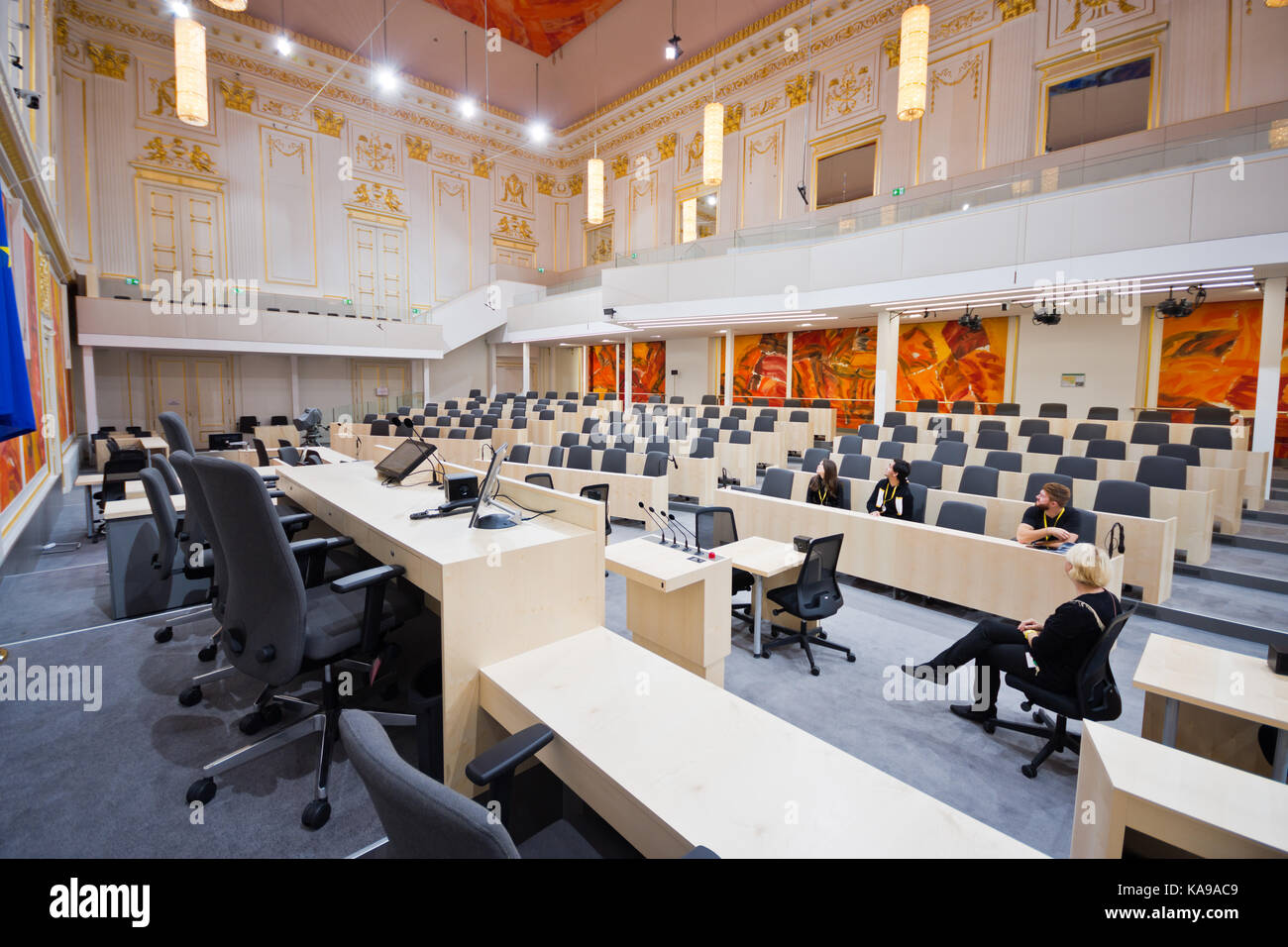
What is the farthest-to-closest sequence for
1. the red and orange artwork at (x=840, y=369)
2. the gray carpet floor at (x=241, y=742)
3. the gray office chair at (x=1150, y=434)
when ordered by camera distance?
1. the red and orange artwork at (x=840, y=369)
2. the gray office chair at (x=1150, y=434)
3. the gray carpet floor at (x=241, y=742)

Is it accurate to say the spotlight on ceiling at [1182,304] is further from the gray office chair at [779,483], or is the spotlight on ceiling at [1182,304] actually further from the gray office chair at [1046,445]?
the gray office chair at [779,483]

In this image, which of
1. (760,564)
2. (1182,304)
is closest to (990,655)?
(760,564)

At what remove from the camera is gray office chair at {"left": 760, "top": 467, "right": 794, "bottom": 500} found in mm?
5566

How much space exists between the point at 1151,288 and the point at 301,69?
1957cm

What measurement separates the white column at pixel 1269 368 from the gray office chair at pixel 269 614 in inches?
392

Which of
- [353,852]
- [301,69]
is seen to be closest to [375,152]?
[301,69]

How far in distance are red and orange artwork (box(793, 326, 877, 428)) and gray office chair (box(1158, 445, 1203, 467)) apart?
6.70 metres

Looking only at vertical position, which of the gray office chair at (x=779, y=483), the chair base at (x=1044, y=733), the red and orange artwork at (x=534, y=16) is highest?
the red and orange artwork at (x=534, y=16)

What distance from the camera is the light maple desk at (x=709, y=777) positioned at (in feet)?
4.20

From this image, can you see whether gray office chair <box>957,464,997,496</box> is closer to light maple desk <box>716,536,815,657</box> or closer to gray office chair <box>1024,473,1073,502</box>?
gray office chair <box>1024,473,1073,502</box>

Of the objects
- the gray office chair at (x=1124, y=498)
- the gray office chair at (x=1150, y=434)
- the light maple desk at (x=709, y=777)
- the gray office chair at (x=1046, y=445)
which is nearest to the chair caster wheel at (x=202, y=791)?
the light maple desk at (x=709, y=777)

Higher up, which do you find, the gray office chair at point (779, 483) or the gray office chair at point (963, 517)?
the gray office chair at point (779, 483)

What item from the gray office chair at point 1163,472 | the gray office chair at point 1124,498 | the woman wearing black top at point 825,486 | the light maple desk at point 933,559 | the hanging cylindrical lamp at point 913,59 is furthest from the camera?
the hanging cylindrical lamp at point 913,59
